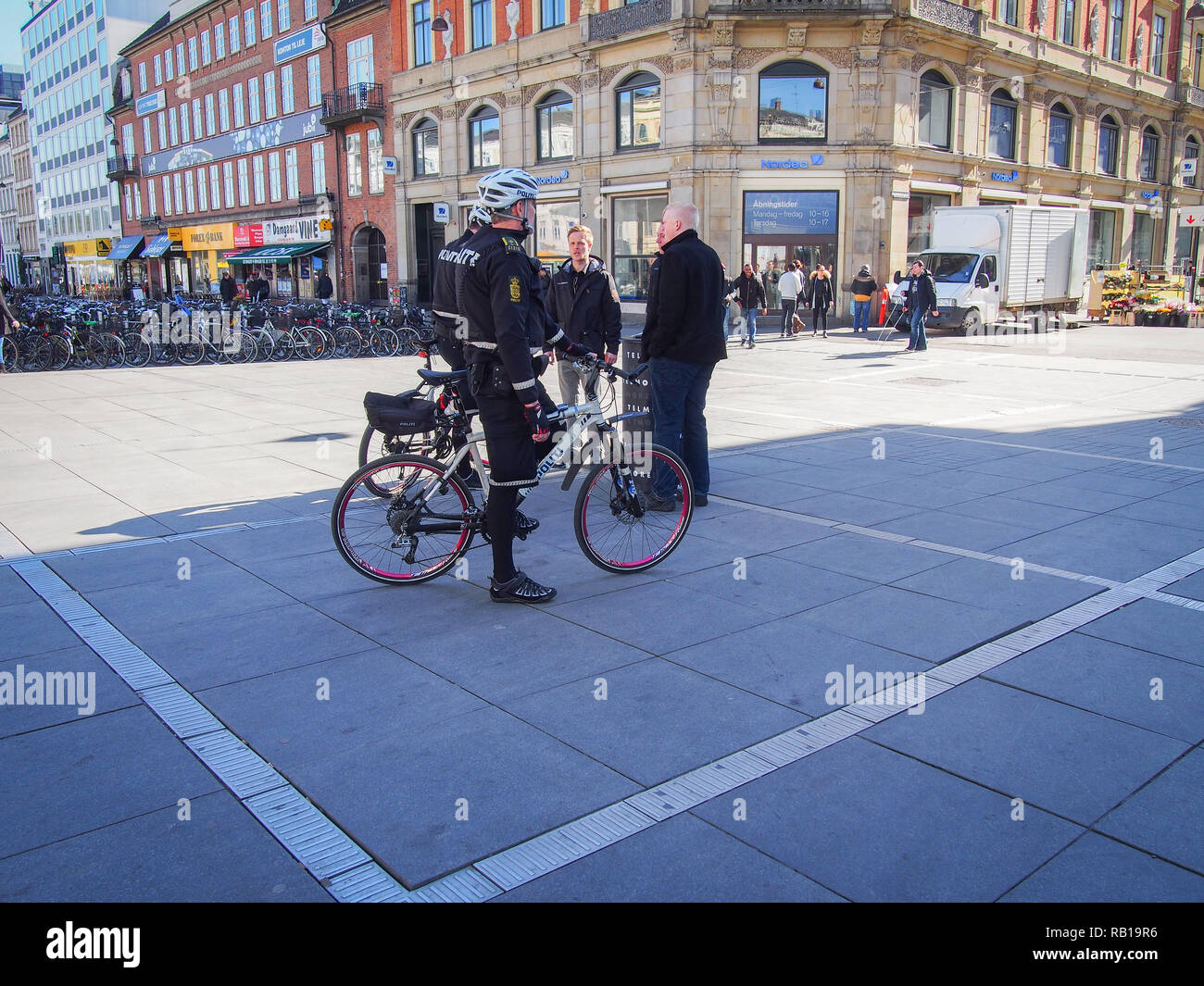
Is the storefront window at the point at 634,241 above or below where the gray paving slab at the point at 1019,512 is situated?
above

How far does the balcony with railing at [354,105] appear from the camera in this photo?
38406mm

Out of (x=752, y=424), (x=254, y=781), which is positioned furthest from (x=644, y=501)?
(x=752, y=424)

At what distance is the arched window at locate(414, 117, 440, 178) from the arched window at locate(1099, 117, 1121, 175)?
83.8 feet

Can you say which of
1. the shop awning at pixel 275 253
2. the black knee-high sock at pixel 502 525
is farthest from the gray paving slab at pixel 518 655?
the shop awning at pixel 275 253

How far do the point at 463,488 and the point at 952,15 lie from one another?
2973 centimetres

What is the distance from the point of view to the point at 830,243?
28.5 meters

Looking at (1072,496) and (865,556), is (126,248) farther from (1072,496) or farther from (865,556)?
(865,556)

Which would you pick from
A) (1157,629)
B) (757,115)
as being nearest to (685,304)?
(1157,629)

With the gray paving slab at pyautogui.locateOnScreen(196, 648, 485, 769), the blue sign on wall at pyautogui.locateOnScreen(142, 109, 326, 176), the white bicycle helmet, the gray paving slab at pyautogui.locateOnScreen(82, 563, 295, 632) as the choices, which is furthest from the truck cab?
the blue sign on wall at pyautogui.locateOnScreen(142, 109, 326, 176)

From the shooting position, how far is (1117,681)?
4.10 meters

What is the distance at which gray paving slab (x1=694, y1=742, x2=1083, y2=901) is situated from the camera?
277 cm

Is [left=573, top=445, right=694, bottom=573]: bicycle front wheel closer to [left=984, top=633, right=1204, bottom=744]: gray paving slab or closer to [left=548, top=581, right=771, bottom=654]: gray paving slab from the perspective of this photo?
[left=548, top=581, right=771, bottom=654]: gray paving slab

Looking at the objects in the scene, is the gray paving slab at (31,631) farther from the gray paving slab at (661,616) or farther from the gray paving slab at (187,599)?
the gray paving slab at (661,616)

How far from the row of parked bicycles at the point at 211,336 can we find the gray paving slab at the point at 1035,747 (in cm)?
1715
